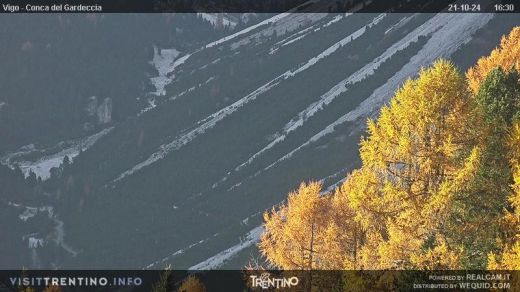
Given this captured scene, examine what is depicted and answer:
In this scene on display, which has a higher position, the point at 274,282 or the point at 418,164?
the point at 418,164

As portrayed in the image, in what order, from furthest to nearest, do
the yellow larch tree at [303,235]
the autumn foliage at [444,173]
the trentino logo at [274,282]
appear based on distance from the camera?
the yellow larch tree at [303,235]
the trentino logo at [274,282]
the autumn foliage at [444,173]

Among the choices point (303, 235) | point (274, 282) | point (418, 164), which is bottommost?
point (274, 282)

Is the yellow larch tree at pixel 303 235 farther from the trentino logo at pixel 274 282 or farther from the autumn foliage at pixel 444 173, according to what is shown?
the autumn foliage at pixel 444 173

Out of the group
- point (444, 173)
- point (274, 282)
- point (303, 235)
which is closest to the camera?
point (444, 173)

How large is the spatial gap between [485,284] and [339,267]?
21.0 ft

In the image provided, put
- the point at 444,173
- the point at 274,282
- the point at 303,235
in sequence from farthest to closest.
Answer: the point at 303,235
the point at 274,282
the point at 444,173

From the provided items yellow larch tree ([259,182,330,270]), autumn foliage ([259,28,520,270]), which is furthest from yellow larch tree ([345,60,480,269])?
yellow larch tree ([259,182,330,270])

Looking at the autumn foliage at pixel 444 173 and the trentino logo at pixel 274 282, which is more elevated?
the autumn foliage at pixel 444 173

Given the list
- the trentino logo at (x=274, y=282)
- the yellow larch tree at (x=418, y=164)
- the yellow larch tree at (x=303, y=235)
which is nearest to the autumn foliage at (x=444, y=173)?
the yellow larch tree at (x=418, y=164)

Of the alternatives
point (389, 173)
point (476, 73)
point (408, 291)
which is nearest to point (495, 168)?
point (389, 173)

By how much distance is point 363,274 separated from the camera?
2247 cm

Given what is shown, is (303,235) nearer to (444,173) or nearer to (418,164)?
(418,164)

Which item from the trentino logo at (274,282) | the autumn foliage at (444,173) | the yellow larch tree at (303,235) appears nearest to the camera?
the autumn foliage at (444,173)

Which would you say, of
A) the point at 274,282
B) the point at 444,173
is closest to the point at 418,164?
the point at 444,173
